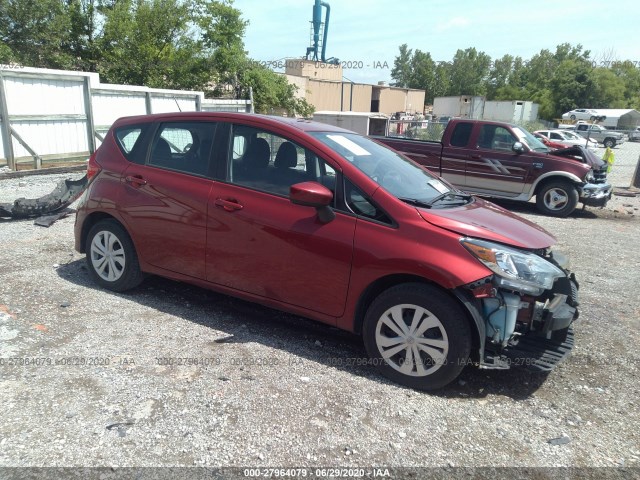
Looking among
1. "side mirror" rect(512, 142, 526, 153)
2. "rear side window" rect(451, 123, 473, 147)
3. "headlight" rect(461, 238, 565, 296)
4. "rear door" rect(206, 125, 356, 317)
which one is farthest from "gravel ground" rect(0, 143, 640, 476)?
"rear side window" rect(451, 123, 473, 147)

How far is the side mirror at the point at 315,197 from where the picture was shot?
3.59 meters

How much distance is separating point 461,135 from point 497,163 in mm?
1046

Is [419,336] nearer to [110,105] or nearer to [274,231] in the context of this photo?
[274,231]

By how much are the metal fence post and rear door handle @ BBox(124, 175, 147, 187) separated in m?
8.19

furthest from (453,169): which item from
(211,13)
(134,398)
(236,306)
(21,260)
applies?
(211,13)

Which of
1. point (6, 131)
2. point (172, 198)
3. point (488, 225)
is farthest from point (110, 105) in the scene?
point (488, 225)

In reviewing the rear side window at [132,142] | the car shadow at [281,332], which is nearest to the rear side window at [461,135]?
the car shadow at [281,332]

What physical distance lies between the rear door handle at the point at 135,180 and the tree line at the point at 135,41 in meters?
18.8

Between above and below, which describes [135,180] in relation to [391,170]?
below

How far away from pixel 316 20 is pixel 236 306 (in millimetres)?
52060

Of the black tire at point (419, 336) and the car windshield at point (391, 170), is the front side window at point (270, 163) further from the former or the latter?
the black tire at point (419, 336)

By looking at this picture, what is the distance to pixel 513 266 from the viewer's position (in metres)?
3.31

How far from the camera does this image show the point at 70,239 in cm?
677

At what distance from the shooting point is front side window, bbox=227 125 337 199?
392cm
